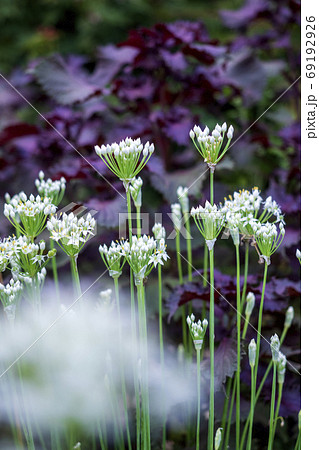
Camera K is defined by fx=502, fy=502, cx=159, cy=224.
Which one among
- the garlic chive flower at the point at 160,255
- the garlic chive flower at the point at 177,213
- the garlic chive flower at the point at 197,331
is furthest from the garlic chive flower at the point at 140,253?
the garlic chive flower at the point at 177,213

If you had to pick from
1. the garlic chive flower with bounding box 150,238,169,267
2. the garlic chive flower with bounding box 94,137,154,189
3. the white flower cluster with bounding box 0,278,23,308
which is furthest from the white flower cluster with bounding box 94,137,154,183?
the white flower cluster with bounding box 0,278,23,308


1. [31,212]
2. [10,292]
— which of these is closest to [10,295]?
[10,292]

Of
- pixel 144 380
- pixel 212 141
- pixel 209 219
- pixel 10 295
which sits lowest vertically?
pixel 144 380

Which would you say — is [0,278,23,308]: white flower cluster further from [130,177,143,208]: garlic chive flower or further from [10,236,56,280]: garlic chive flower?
[130,177,143,208]: garlic chive flower

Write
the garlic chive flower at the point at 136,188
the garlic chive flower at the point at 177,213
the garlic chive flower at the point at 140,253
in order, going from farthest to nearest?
1. the garlic chive flower at the point at 177,213
2. the garlic chive flower at the point at 136,188
3. the garlic chive flower at the point at 140,253

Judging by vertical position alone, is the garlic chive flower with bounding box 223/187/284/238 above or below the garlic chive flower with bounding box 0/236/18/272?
above

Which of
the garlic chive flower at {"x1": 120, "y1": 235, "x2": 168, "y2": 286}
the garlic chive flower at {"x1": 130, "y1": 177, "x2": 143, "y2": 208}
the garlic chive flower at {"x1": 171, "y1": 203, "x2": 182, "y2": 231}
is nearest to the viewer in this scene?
the garlic chive flower at {"x1": 120, "y1": 235, "x2": 168, "y2": 286}

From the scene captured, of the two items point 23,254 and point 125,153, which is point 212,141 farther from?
point 23,254

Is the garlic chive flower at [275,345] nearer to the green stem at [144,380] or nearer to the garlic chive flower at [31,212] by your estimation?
the green stem at [144,380]

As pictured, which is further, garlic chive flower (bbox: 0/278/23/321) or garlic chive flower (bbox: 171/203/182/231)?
garlic chive flower (bbox: 171/203/182/231)

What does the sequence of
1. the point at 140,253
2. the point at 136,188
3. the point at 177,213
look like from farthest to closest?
the point at 177,213
the point at 136,188
the point at 140,253

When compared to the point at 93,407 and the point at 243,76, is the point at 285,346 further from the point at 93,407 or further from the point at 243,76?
the point at 243,76

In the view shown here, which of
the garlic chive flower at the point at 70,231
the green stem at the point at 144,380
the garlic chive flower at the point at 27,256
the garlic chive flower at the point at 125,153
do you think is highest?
the garlic chive flower at the point at 125,153
